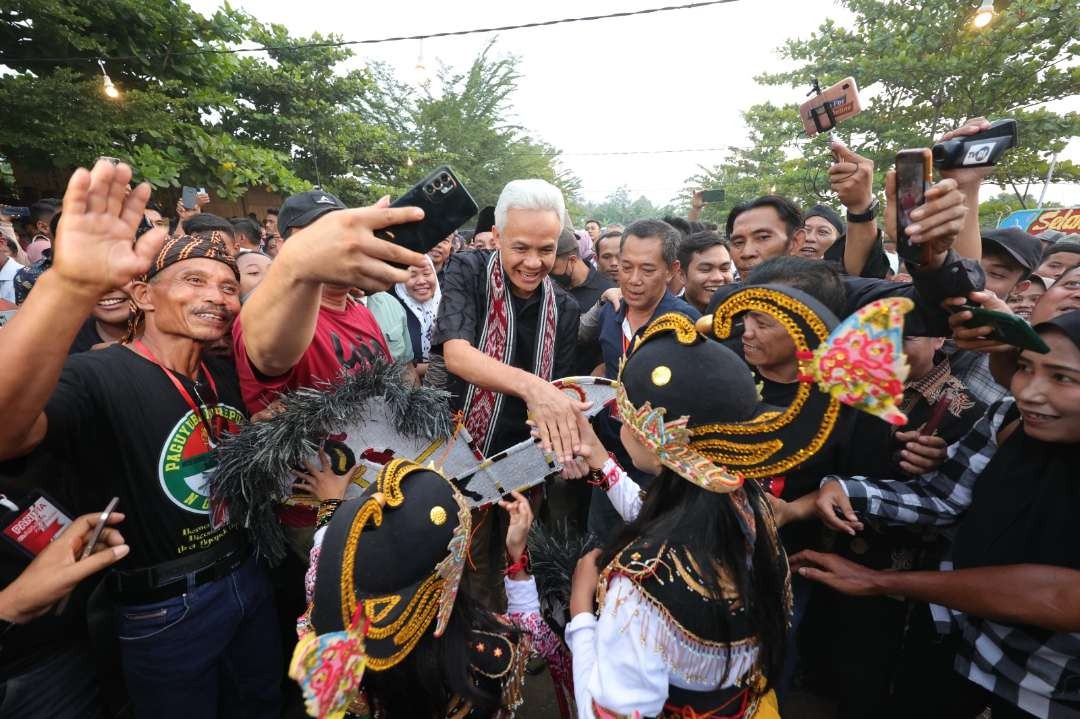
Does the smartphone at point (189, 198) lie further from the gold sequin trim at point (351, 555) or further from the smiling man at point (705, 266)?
the gold sequin trim at point (351, 555)

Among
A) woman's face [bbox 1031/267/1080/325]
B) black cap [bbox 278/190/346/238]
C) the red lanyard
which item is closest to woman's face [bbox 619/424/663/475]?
the red lanyard

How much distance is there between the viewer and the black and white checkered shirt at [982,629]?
1659 mm

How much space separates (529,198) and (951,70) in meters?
13.7

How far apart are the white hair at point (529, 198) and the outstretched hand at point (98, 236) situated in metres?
1.59

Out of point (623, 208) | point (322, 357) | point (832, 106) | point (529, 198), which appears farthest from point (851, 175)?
point (623, 208)

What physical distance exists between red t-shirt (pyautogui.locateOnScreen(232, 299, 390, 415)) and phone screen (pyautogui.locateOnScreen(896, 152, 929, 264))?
2122 mm

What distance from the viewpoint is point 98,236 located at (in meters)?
1.21

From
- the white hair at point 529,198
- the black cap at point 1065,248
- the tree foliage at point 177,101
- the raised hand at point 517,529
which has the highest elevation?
the tree foliage at point 177,101

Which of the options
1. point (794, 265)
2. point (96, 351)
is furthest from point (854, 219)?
point (96, 351)

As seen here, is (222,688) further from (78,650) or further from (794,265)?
(794,265)

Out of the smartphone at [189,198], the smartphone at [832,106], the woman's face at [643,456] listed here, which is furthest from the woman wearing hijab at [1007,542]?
the smartphone at [189,198]

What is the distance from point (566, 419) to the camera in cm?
197

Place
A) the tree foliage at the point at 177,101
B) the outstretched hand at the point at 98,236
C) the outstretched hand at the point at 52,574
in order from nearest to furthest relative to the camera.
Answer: the outstretched hand at the point at 98,236
the outstretched hand at the point at 52,574
the tree foliage at the point at 177,101

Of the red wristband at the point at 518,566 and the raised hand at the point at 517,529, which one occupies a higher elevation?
the raised hand at the point at 517,529
